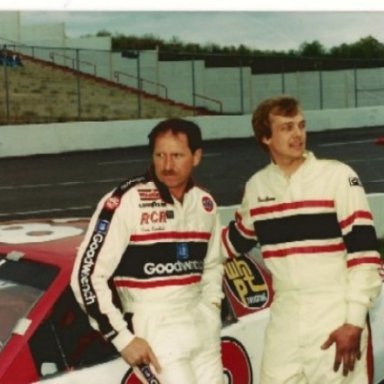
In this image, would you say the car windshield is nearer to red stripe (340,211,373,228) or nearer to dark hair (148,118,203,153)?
dark hair (148,118,203,153)

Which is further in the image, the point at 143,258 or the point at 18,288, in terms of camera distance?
the point at 18,288

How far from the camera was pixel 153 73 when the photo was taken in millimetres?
3719

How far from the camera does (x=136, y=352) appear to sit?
6.63 feet

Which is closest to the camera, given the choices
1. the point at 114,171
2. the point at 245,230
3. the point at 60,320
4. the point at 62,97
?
the point at 60,320

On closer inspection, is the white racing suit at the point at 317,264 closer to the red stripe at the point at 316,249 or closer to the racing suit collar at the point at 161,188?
the red stripe at the point at 316,249

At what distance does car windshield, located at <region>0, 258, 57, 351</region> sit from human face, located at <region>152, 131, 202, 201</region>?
0.44 m

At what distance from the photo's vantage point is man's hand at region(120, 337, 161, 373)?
2.02m

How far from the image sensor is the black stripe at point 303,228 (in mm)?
2119

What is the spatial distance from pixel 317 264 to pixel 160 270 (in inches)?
18.1

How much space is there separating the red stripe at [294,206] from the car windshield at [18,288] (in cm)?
65

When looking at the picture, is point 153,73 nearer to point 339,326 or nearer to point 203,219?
point 203,219

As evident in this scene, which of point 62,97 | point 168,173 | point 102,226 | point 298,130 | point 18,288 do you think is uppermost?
point 62,97

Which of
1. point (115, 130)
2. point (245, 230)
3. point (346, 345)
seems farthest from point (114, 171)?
point (346, 345)

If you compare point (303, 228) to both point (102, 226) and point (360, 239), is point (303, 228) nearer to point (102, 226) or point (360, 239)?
point (360, 239)
